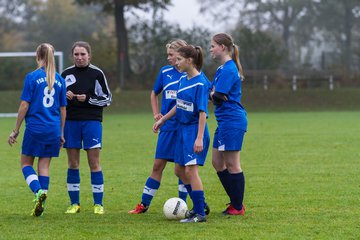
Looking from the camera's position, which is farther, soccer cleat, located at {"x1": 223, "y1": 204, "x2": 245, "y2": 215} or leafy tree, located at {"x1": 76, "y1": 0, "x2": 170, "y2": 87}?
leafy tree, located at {"x1": 76, "y1": 0, "x2": 170, "y2": 87}

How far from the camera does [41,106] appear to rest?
867cm

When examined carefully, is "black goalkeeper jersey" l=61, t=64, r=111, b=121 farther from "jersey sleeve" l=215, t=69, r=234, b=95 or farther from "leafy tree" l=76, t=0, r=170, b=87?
"leafy tree" l=76, t=0, r=170, b=87

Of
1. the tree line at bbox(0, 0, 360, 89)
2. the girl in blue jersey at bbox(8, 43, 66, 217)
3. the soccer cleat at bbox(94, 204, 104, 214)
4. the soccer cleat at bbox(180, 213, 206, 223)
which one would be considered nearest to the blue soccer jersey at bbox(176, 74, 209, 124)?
the soccer cleat at bbox(180, 213, 206, 223)

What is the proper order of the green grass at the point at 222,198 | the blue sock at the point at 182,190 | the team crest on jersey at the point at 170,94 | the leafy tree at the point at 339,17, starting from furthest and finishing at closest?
the leafy tree at the point at 339,17 < the blue sock at the point at 182,190 < the team crest on jersey at the point at 170,94 < the green grass at the point at 222,198

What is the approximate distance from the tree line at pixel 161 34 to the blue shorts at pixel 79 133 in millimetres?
28997

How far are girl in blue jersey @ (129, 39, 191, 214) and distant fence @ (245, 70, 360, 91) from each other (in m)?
35.3

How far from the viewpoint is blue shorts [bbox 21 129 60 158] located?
8.68m

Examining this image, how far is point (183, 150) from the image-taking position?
821cm

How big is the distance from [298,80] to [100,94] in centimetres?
3676

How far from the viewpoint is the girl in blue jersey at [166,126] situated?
8781mm

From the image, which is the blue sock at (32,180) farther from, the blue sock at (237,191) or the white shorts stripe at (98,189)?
the blue sock at (237,191)

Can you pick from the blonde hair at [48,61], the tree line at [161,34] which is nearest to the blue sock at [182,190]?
the blonde hair at [48,61]

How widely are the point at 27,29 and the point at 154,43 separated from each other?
37337 mm

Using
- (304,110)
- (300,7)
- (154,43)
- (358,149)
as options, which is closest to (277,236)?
(358,149)
